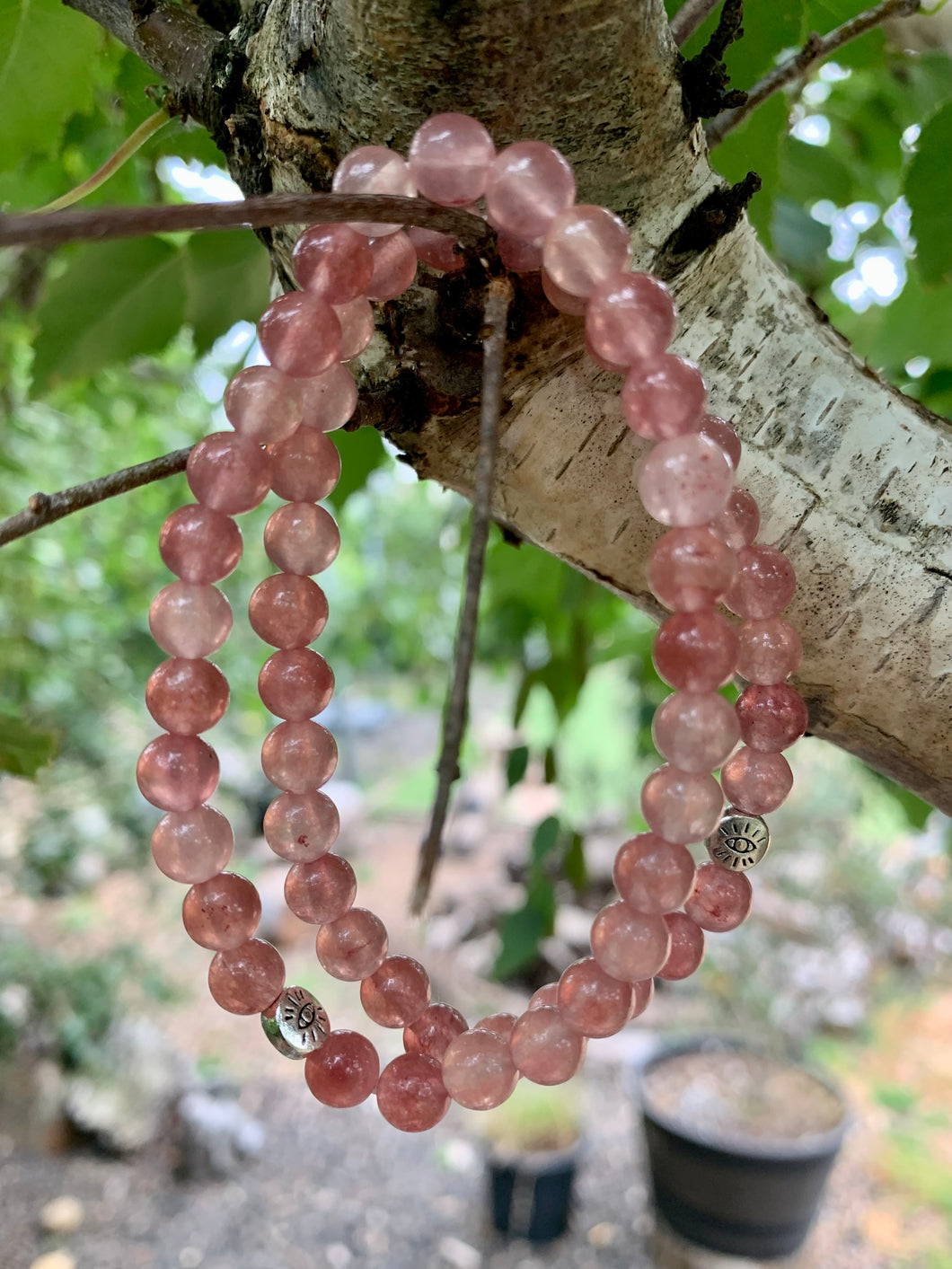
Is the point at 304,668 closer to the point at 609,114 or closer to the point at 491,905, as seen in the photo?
the point at 609,114

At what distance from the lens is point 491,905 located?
2678 mm

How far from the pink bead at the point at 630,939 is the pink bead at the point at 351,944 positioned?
4.1 inches

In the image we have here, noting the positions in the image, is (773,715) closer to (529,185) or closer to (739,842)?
(739,842)

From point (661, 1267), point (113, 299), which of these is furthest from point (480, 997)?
point (113, 299)

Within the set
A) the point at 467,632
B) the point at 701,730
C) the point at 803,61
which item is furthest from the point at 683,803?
the point at 803,61

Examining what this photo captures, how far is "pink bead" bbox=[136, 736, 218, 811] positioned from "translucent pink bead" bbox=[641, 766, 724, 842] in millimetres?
167

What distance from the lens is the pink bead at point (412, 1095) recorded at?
0.42 m

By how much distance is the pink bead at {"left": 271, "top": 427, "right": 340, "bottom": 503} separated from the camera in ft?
1.32

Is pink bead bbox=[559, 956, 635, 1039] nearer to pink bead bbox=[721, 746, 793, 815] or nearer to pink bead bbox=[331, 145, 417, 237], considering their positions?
pink bead bbox=[721, 746, 793, 815]

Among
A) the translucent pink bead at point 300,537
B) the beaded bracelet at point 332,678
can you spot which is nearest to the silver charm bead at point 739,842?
the beaded bracelet at point 332,678

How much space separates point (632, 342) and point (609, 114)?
73 mm

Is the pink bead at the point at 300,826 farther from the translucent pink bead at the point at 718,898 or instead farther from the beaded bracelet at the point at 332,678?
the translucent pink bead at the point at 718,898

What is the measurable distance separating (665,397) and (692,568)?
0.18ft

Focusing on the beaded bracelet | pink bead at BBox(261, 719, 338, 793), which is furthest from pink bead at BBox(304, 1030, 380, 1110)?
pink bead at BBox(261, 719, 338, 793)
